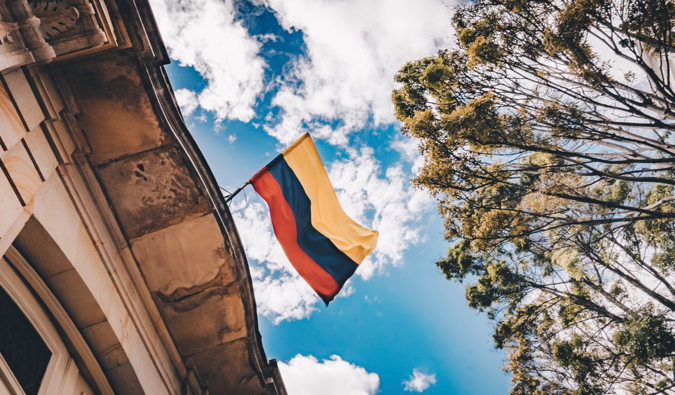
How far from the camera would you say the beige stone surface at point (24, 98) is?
271 centimetres

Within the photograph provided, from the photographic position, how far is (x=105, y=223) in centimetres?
400

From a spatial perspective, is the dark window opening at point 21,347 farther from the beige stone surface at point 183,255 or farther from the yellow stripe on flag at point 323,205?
the yellow stripe on flag at point 323,205

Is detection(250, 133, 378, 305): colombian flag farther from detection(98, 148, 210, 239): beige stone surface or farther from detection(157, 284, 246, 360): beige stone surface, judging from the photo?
detection(157, 284, 246, 360): beige stone surface

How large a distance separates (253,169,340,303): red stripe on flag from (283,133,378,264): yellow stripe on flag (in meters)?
0.41

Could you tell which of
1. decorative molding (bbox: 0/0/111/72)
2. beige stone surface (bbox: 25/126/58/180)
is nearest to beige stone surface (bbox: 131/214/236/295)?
beige stone surface (bbox: 25/126/58/180)

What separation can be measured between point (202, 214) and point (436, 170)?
4857mm

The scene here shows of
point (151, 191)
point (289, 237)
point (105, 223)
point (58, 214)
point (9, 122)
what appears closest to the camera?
point (9, 122)

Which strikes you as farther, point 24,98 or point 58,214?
point 58,214

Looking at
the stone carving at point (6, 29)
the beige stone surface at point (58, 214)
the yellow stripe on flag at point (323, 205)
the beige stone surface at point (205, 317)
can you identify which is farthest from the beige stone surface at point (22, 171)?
the yellow stripe on flag at point (323, 205)

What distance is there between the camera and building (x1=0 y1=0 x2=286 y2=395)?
2750mm

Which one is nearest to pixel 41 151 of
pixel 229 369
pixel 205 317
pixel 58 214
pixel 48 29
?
pixel 58 214

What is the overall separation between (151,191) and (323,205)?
2507 mm

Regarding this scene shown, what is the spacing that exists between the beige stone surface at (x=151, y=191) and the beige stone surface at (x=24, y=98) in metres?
0.98

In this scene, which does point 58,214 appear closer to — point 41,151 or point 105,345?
point 41,151
